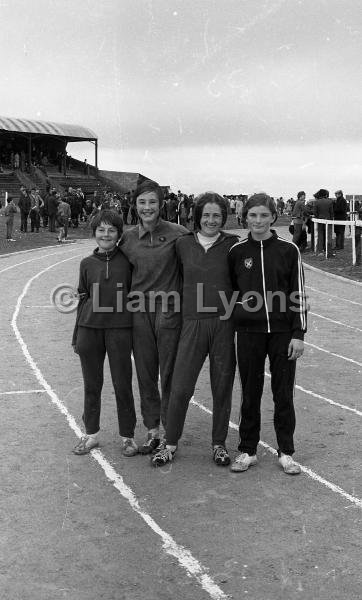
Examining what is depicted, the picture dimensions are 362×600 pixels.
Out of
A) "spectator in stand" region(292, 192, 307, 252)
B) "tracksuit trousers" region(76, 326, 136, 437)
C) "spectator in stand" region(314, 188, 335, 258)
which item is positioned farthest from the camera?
"spectator in stand" region(292, 192, 307, 252)

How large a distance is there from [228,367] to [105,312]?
960 mm

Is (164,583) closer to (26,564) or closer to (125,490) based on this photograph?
(26,564)

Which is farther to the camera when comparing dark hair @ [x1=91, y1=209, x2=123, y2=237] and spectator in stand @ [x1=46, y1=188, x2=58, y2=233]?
spectator in stand @ [x1=46, y1=188, x2=58, y2=233]

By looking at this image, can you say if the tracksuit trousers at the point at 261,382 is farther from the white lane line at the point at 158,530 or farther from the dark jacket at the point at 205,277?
the white lane line at the point at 158,530

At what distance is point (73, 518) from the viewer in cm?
443

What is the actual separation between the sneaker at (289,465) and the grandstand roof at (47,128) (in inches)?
2027

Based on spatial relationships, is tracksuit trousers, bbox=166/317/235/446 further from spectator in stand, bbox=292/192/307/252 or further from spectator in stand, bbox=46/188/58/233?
spectator in stand, bbox=46/188/58/233

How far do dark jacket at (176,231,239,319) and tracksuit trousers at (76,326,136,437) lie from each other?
57 centimetres

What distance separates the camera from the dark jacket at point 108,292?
5.38 meters

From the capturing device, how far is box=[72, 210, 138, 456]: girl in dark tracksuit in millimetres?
5391

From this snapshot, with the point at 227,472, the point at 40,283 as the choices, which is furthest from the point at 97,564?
the point at 40,283

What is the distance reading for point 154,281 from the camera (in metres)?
5.32
